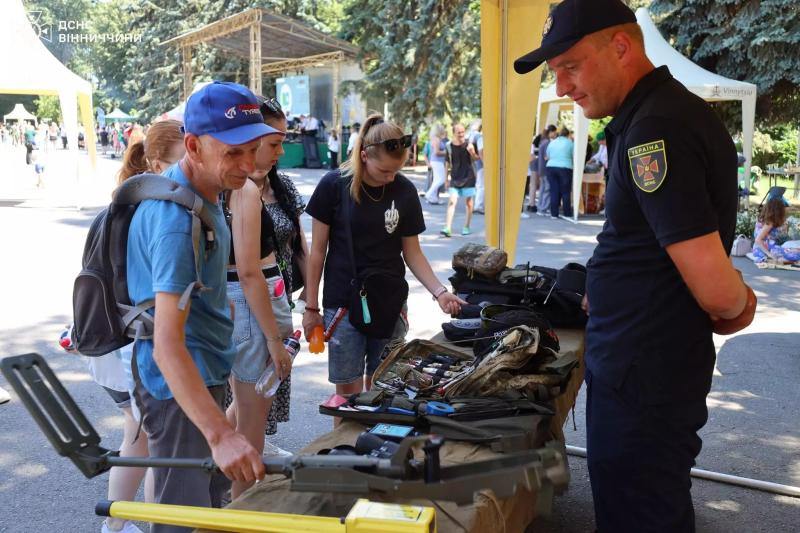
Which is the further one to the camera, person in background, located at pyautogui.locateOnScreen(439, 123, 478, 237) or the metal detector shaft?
person in background, located at pyautogui.locateOnScreen(439, 123, 478, 237)

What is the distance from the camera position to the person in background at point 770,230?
10.3 meters

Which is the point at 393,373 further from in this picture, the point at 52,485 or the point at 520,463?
the point at 52,485

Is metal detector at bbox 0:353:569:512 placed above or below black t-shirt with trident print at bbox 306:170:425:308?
below

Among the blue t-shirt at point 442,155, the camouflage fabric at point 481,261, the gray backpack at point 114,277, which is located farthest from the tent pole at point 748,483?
the blue t-shirt at point 442,155

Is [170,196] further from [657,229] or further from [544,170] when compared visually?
[544,170]

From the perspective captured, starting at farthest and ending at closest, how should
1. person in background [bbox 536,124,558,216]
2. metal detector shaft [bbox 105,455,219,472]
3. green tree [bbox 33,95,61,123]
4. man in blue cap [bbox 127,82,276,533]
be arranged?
green tree [bbox 33,95,61,123]
person in background [bbox 536,124,558,216]
man in blue cap [bbox 127,82,276,533]
metal detector shaft [bbox 105,455,219,472]

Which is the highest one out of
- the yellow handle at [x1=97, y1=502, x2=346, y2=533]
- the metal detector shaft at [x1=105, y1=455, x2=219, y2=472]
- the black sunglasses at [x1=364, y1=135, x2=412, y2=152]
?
the black sunglasses at [x1=364, y1=135, x2=412, y2=152]

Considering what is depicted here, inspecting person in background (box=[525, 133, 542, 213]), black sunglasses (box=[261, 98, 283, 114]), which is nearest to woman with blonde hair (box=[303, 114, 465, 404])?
black sunglasses (box=[261, 98, 283, 114])

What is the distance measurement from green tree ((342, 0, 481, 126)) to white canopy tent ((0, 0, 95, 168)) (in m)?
12.0

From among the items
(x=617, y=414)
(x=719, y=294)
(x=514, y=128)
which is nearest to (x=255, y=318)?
(x=617, y=414)

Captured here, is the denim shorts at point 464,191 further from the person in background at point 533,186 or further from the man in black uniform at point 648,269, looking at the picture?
the man in black uniform at point 648,269

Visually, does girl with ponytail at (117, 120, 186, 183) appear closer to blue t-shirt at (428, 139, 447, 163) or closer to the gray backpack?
the gray backpack

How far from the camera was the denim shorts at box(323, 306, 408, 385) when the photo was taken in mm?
3746

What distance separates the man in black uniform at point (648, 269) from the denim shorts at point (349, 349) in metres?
1.61
